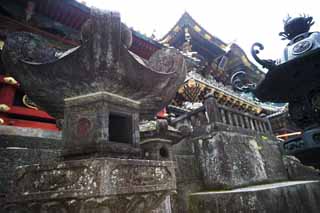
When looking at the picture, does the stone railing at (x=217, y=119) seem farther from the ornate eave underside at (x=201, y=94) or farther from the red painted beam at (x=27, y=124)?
the red painted beam at (x=27, y=124)

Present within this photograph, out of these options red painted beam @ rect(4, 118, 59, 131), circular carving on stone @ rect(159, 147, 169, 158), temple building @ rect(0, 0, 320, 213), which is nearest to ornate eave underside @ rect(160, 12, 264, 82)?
temple building @ rect(0, 0, 320, 213)

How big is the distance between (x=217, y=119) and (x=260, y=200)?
2.00 m

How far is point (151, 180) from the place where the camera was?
1646 mm

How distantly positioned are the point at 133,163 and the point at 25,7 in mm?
4793

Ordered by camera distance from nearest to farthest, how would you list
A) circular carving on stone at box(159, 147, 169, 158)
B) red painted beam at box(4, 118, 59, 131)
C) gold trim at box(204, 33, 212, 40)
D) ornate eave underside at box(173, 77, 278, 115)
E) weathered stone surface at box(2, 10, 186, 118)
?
weathered stone surface at box(2, 10, 186, 118) → circular carving on stone at box(159, 147, 169, 158) → red painted beam at box(4, 118, 59, 131) → ornate eave underside at box(173, 77, 278, 115) → gold trim at box(204, 33, 212, 40)

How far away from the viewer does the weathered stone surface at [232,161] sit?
416cm

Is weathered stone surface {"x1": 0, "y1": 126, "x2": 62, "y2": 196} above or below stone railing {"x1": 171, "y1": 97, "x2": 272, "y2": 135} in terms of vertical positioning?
below

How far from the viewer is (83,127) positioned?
1.83 m

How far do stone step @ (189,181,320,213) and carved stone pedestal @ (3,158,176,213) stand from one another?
242cm

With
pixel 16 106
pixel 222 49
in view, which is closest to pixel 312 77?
pixel 16 106

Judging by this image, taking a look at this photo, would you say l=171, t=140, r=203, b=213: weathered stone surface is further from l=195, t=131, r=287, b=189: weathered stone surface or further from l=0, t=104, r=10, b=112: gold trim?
l=0, t=104, r=10, b=112: gold trim

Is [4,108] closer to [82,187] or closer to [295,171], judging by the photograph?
[82,187]

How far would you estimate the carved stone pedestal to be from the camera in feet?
4.39

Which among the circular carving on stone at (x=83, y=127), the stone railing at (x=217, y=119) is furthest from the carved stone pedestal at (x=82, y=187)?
the stone railing at (x=217, y=119)
